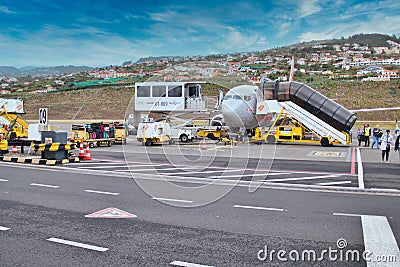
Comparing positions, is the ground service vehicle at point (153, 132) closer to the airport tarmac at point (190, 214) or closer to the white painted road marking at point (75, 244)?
the airport tarmac at point (190, 214)

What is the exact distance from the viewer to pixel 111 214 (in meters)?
8.17

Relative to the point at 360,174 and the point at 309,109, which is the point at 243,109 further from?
the point at 360,174

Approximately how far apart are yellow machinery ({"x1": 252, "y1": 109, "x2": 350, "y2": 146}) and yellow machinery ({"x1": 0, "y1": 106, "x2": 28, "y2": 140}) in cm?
1703

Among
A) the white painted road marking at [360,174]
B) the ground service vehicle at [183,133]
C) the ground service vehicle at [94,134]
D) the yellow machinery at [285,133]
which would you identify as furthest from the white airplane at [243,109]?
the ground service vehicle at [94,134]

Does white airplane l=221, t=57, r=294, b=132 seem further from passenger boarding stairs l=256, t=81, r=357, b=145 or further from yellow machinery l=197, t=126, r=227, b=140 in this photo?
yellow machinery l=197, t=126, r=227, b=140

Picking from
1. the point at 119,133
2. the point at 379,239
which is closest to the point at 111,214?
the point at 379,239

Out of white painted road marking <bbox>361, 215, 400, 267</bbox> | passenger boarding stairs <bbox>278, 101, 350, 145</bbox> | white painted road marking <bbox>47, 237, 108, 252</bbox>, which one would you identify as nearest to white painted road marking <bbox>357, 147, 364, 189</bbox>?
white painted road marking <bbox>361, 215, 400, 267</bbox>

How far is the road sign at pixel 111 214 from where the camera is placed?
26.3 feet

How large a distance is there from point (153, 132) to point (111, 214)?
654 inches

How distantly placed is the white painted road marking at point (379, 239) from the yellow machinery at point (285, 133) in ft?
62.4

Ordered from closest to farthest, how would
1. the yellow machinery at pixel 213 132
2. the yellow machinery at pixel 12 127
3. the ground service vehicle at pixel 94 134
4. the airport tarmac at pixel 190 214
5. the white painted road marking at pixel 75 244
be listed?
1. the airport tarmac at pixel 190 214
2. the white painted road marking at pixel 75 244
3. the ground service vehicle at pixel 94 134
4. the yellow machinery at pixel 12 127
5. the yellow machinery at pixel 213 132

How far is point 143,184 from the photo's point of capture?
1174 centimetres

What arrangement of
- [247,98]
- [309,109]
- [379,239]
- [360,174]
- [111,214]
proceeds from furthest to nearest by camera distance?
[309,109] → [247,98] → [360,174] → [111,214] → [379,239]

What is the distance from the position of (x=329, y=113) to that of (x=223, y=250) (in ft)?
70.0
